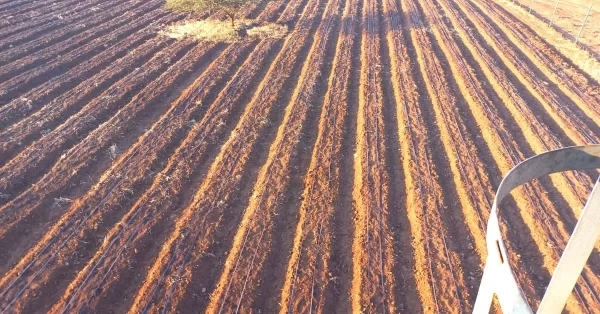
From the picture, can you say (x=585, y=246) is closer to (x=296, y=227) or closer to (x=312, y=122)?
(x=296, y=227)

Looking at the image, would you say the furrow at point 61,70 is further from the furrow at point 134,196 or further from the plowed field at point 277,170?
the furrow at point 134,196

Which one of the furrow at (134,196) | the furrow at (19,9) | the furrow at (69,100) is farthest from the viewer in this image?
the furrow at (19,9)

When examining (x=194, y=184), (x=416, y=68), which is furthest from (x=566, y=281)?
(x=416, y=68)

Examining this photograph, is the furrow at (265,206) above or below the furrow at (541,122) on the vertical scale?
above

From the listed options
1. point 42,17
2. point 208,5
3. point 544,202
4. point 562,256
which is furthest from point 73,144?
point 42,17

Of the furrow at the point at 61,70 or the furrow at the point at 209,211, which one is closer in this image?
the furrow at the point at 209,211

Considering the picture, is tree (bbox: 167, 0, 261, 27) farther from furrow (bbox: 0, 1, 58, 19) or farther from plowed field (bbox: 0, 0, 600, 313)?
furrow (bbox: 0, 1, 58, 19)

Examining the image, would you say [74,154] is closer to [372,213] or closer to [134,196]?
[134,196]

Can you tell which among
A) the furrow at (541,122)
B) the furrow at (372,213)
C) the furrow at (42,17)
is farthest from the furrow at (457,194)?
the furrow at (42,17)
